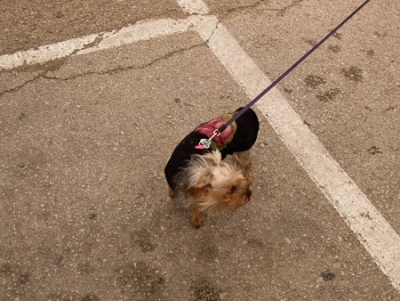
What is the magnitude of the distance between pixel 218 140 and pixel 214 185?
19.3 inches

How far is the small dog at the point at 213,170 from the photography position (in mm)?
3029

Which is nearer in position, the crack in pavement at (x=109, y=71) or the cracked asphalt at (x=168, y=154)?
the cracked asphalt at (x=168, y=154)

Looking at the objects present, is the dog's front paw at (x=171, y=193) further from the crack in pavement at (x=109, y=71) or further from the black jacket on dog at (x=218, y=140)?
the crack in pavement at (x=109, y=71)

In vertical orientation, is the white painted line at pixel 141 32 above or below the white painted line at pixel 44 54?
below

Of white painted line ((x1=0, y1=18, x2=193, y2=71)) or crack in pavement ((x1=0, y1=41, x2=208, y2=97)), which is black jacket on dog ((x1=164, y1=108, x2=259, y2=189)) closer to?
crack in pavement ((x1=0, y1=41, x2=208, y2=97))

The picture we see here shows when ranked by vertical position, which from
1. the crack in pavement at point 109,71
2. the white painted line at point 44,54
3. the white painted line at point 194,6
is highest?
the white painted line at point 44,54

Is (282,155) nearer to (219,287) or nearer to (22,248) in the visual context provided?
(219,287)

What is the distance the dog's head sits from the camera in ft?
9.89

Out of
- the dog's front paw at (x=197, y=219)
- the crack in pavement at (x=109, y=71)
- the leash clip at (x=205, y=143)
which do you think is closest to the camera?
the leash clip at (x=205, y=143)

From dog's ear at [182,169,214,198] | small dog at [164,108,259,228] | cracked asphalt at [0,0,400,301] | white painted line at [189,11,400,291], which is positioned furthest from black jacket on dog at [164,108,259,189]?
white painted line at [189,11,400,291]

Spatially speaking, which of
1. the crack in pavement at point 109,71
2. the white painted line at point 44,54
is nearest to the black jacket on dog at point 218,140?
the crack in pavement at point 109,71

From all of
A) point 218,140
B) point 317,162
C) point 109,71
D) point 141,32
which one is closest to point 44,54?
point 109,71

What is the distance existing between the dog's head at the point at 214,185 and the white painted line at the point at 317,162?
1.34m

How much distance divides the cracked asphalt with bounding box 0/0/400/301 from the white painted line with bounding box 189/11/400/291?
0.26 ft
